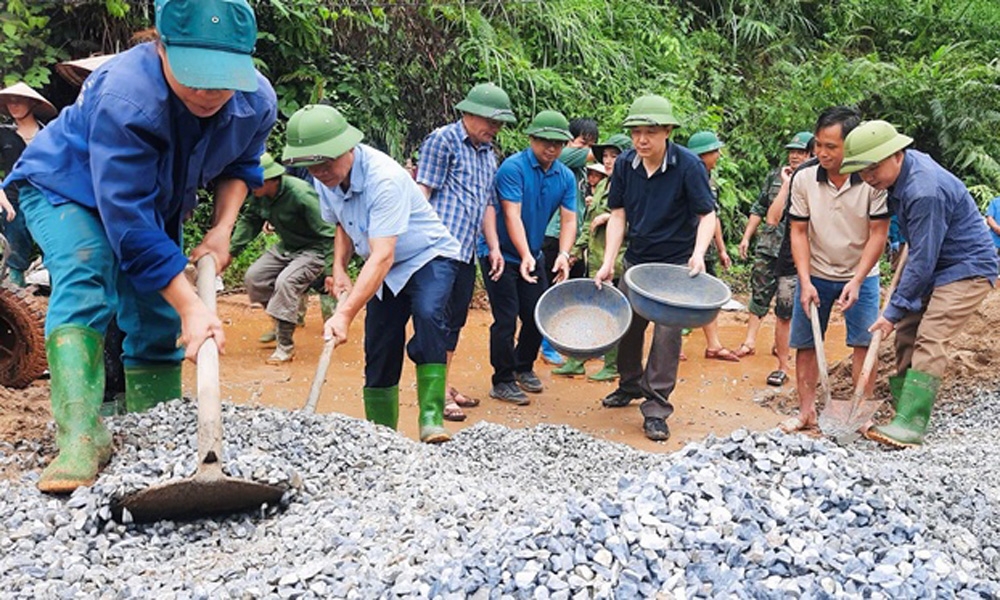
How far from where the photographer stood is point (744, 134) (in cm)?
1298

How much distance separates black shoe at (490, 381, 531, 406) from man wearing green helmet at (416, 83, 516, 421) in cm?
85

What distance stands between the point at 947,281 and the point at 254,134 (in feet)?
11.5

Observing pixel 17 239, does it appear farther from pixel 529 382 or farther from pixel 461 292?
pixel 529 382

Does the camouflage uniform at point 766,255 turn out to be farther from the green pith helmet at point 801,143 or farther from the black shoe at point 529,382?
the black shoe at point 529,382

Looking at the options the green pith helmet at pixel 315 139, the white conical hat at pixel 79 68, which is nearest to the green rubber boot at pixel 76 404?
the green pith helmet at pixel 315 139

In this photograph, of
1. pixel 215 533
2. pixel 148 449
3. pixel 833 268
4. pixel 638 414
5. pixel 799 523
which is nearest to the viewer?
pixel 799 523

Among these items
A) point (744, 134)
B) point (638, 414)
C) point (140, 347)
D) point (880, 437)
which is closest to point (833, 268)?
point (880, 437)

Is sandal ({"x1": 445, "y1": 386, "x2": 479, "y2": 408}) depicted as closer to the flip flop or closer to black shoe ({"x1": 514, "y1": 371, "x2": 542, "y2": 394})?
black shoe ({"x1": 514, "y1": 371, "x2": 542, "y2": 394})

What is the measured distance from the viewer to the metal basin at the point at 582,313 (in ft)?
18.7

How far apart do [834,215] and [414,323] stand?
96.1 inches

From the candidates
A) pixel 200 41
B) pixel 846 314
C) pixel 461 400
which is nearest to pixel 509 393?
pixel 461 400

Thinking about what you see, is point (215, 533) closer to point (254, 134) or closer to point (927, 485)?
point (254, 134)

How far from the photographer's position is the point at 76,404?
10.7ft

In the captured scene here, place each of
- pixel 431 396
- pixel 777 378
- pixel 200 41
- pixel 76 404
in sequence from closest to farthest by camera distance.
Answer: pixel 200 41 < pixel 76 404 < pixel 431 396 < pixel 777 378
